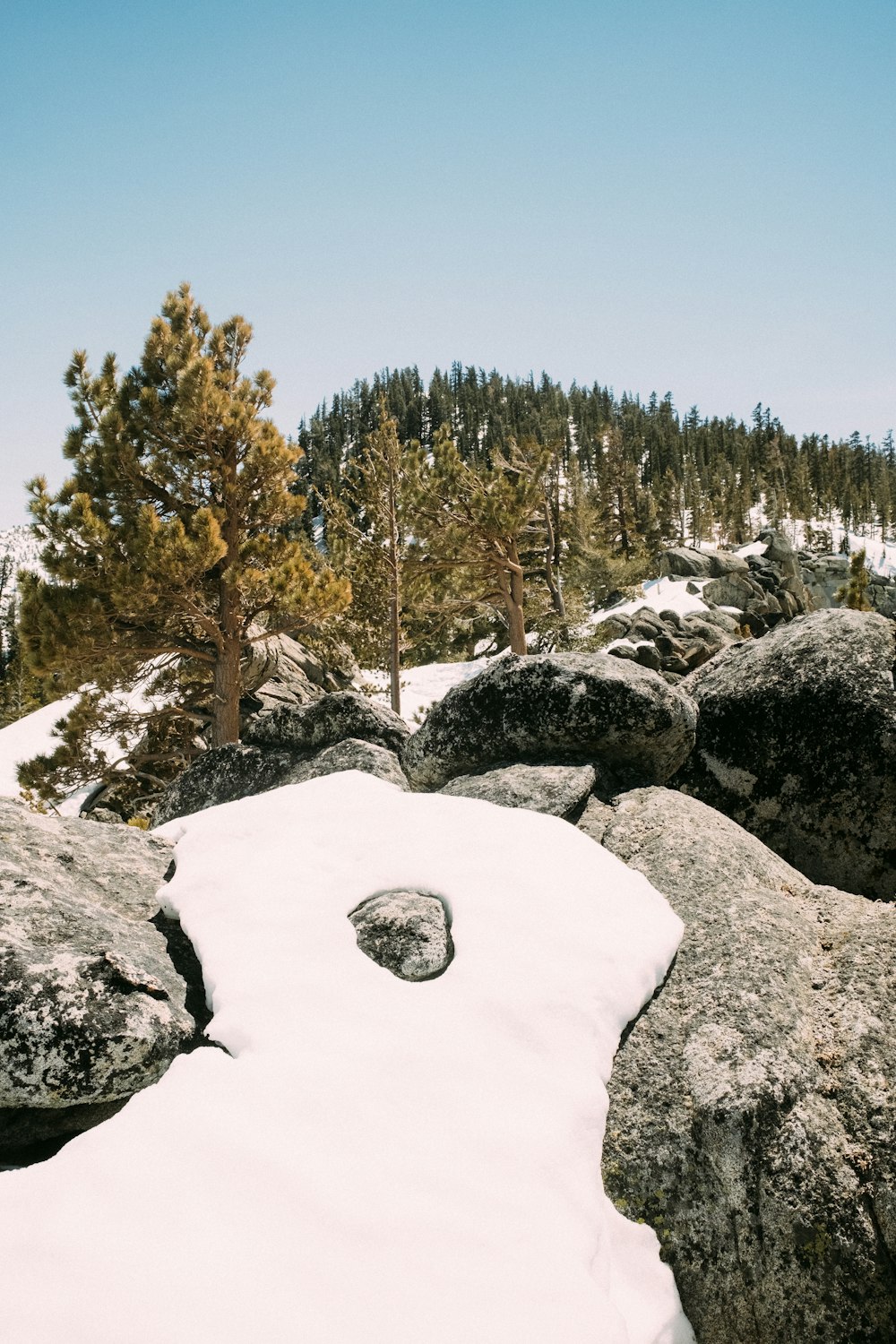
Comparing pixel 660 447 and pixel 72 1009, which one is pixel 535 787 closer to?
pixel 72 1009

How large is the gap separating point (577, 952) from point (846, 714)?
3045 mm

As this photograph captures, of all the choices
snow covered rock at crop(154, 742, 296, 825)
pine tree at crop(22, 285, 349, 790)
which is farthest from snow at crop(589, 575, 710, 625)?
snow covered rock at crop(154, 742, 296, 825)

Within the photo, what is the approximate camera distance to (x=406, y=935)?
3.91 m

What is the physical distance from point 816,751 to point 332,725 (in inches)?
168

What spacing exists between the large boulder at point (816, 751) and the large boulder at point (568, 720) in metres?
0.35

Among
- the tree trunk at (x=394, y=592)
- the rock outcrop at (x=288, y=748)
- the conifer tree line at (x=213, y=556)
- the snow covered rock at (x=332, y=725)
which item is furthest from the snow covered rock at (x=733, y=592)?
the rock outcrop at (x=288, y=748)

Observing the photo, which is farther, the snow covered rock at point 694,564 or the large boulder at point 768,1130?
the snow covered rock at point 694,564

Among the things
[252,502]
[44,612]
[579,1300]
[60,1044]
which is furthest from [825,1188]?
[252,502]

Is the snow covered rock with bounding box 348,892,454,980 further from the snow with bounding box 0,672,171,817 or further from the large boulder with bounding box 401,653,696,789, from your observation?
the snow with bounding box 0,672,171,817

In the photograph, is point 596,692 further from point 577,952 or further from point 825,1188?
point 825,1188

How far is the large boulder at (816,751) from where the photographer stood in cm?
545

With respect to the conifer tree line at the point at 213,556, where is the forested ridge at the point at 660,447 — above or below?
above

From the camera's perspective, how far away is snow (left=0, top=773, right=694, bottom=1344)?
89.6 inches

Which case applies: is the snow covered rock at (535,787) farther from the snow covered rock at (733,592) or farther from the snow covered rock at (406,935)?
the snow covered rock at (733,592)
